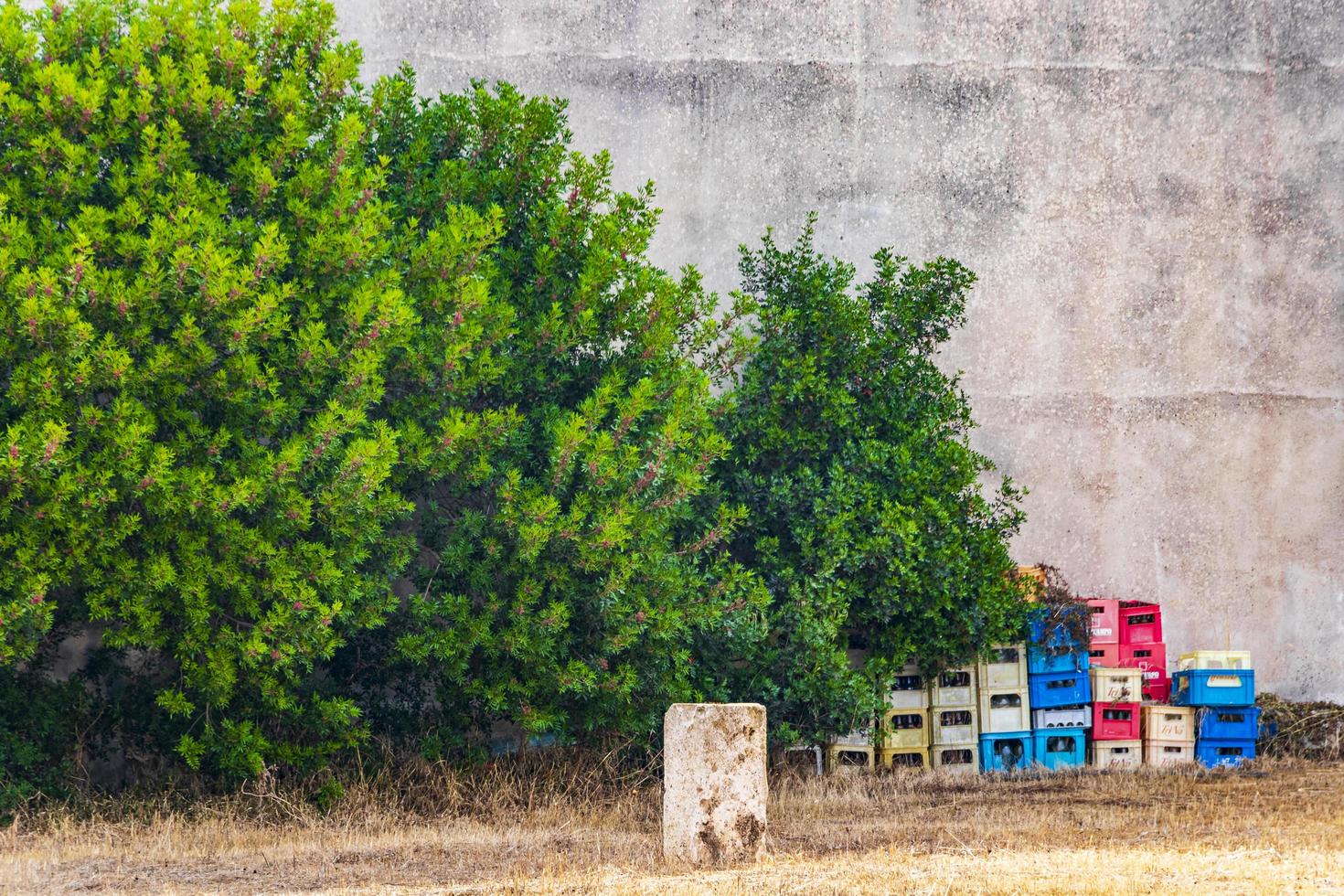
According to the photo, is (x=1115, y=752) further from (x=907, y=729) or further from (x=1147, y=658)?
(x=907, y=729)

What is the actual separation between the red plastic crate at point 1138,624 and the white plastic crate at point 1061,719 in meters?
1.07

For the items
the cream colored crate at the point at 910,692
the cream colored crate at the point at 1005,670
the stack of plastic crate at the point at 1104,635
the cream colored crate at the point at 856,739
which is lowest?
the cream colored crate at the point at 856,739

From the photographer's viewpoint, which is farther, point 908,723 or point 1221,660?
point 1221,660

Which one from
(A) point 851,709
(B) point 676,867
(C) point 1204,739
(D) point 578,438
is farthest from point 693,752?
(C) point 1204,739

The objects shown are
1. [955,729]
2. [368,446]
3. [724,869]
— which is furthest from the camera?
[955,729]

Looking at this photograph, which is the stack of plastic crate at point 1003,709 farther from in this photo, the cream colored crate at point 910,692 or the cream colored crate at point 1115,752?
the cream colored crate at point 1115,752

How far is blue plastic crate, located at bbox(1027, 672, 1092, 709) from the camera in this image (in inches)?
562

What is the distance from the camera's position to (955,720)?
14.2 m

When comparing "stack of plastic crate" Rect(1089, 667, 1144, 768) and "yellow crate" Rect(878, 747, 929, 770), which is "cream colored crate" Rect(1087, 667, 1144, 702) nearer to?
"stack of plastic crate" Rect(1089, 667, 1144, 768)

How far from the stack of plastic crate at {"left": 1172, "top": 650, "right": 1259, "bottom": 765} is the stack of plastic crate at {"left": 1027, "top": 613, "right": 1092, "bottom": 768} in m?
1.22

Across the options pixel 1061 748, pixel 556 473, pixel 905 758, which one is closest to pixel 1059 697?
pixel 1061 748

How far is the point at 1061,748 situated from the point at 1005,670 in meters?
1.05

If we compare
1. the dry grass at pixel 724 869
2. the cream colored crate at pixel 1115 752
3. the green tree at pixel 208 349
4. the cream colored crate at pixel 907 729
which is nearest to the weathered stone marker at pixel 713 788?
the dry grass at pixel 724 869

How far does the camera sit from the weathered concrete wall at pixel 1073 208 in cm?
1684
